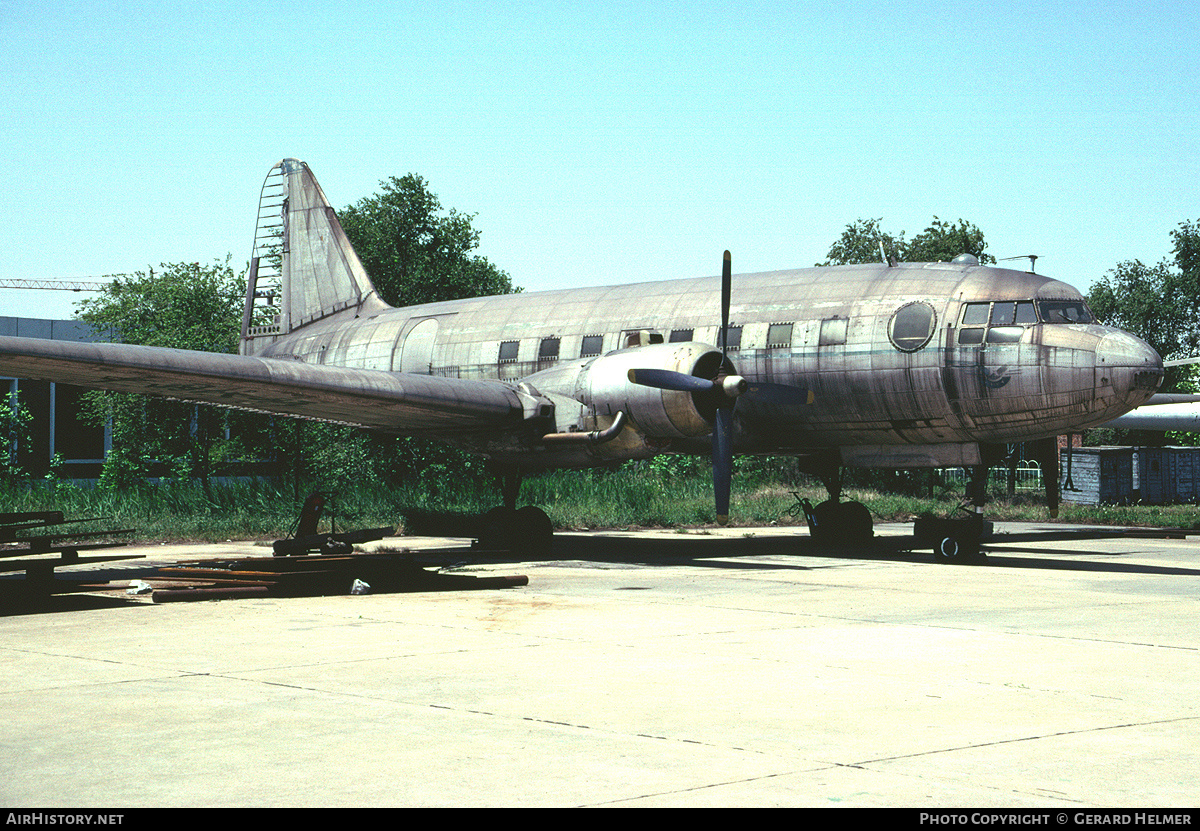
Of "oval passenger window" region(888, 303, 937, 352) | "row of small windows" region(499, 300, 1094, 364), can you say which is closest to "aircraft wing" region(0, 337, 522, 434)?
"row of small windows" region(499, 300, 1094, 364)

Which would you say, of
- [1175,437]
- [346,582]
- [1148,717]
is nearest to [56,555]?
[346,582]

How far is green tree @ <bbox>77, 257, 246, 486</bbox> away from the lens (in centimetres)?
3616

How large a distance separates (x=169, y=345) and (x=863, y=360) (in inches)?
917

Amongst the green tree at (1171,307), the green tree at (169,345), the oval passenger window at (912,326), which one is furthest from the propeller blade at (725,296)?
the green tree at (1171,307)

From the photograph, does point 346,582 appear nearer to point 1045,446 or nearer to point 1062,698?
point 1062,698

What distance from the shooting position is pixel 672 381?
19.1 meters

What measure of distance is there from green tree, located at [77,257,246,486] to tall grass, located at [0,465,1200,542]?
258cm

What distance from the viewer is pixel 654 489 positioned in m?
35.7

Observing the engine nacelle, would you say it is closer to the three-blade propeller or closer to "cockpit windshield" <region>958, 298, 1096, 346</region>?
Result: the three-blade propeller

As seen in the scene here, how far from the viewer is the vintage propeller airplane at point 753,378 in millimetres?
18812

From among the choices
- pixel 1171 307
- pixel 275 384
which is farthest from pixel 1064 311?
pixel 1171 307

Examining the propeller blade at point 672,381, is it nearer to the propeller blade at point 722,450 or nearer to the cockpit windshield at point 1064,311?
the propeller blade at point 722,450
